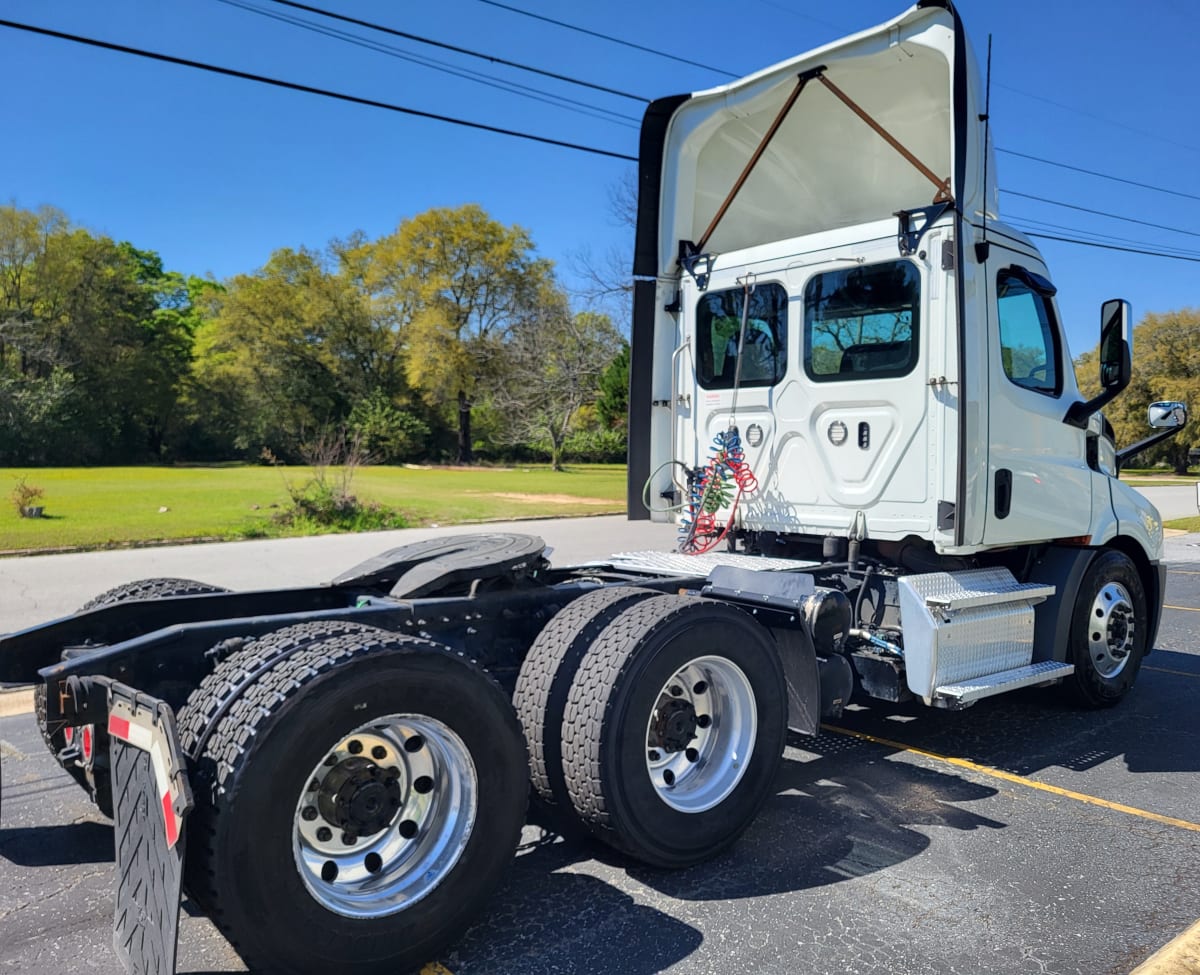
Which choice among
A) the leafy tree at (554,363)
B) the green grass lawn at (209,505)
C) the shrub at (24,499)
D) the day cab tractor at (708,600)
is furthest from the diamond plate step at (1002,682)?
the leafy tree at (554,363)

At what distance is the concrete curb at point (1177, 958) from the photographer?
2.94 metres

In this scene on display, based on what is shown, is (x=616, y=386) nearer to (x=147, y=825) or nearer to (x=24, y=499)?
(x=24, y=499)

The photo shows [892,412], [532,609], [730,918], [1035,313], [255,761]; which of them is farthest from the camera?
[1035,313]

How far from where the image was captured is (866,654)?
491 cm

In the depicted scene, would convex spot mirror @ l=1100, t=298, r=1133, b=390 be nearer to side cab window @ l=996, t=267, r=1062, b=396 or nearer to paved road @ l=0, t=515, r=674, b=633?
side cab window @ l=996, t=267, r=1062, b=396

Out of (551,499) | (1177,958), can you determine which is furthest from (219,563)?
(551,499)

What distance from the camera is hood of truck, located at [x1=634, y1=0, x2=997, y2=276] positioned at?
15.8ft

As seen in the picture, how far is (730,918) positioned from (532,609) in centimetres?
151

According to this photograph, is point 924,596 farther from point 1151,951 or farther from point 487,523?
point 487,523

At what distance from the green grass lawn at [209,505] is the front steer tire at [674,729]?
12.4 meters

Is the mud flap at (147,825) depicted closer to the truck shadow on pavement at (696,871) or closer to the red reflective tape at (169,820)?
the red reflective tape at (169,820)

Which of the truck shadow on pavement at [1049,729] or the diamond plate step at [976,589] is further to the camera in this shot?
the truck shadow on pavement at [1049,729]

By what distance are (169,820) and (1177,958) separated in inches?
126

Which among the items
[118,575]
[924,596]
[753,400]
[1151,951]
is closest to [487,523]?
[118,575]
